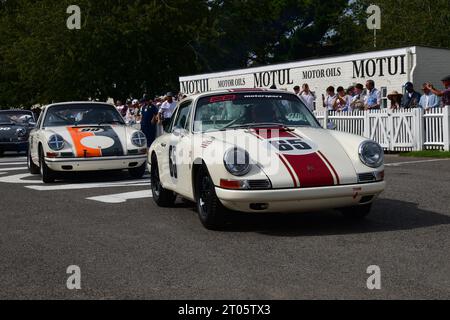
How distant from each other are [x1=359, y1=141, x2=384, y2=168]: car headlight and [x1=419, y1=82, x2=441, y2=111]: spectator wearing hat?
10.9 m

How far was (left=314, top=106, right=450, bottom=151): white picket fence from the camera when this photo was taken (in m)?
17.5

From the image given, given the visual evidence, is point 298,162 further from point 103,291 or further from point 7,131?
point 7,131

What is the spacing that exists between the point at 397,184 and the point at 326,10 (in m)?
57.1

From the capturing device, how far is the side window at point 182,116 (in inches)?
351

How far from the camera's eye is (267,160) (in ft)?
23.4

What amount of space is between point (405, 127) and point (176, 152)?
1112cm

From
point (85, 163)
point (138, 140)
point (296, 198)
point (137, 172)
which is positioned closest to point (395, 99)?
point (137, 172)

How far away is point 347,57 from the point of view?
973 inches

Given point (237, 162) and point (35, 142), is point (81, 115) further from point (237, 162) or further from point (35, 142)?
point (237, 162)

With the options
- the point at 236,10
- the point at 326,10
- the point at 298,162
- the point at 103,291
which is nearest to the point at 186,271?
the point at 103,291

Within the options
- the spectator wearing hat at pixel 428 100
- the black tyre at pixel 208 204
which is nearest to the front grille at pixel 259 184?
the black tyre at pixel 208 204

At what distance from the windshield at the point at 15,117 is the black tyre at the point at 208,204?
52.3 ft

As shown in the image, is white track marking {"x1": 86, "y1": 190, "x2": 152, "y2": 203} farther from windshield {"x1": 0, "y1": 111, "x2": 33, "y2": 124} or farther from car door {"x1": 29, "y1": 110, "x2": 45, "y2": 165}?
windshield {"x1": 0, "y1": 111, "x2": 33, "y2": 124}

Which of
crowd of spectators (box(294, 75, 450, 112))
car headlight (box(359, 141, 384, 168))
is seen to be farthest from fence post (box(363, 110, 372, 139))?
car headlight (box(359, 141, 384, 168))
